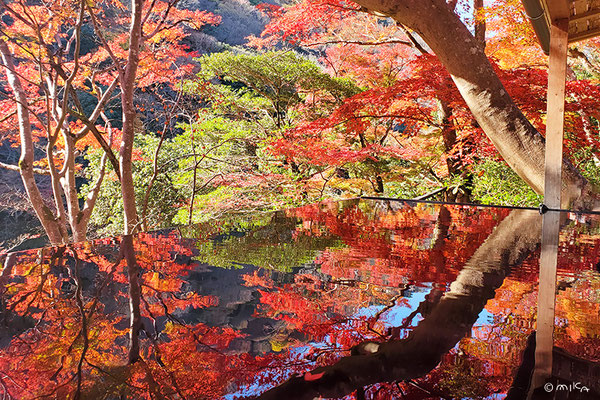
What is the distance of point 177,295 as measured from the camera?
0.66 metres

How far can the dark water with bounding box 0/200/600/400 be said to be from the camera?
0.39 metres

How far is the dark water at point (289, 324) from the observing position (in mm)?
387

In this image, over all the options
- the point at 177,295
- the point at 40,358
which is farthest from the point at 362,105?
A: the point at 40,358

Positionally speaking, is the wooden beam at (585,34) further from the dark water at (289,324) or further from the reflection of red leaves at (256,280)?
the reflection of red leaves at (256,280)

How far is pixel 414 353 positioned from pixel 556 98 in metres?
2.32

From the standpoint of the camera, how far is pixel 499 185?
416 cm

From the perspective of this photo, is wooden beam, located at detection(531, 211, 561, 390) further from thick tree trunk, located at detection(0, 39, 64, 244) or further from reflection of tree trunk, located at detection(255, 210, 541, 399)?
thick tree trunk, located at detection(0, 39, 64, 244)

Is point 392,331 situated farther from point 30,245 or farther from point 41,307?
point 30,245

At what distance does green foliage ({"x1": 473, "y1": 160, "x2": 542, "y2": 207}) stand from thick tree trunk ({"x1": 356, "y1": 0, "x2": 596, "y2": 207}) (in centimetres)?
122

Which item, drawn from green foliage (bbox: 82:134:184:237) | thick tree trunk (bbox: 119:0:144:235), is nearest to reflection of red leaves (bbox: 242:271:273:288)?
thick tree trunk (bbox: 119:0:144:235)

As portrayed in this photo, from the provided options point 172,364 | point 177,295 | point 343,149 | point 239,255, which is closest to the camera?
point 172,364

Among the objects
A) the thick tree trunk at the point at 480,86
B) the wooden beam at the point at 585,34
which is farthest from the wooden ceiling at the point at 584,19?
the thick tree trunk at the point at 480,86

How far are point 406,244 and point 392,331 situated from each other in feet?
2.32

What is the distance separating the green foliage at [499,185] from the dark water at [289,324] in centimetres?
330
